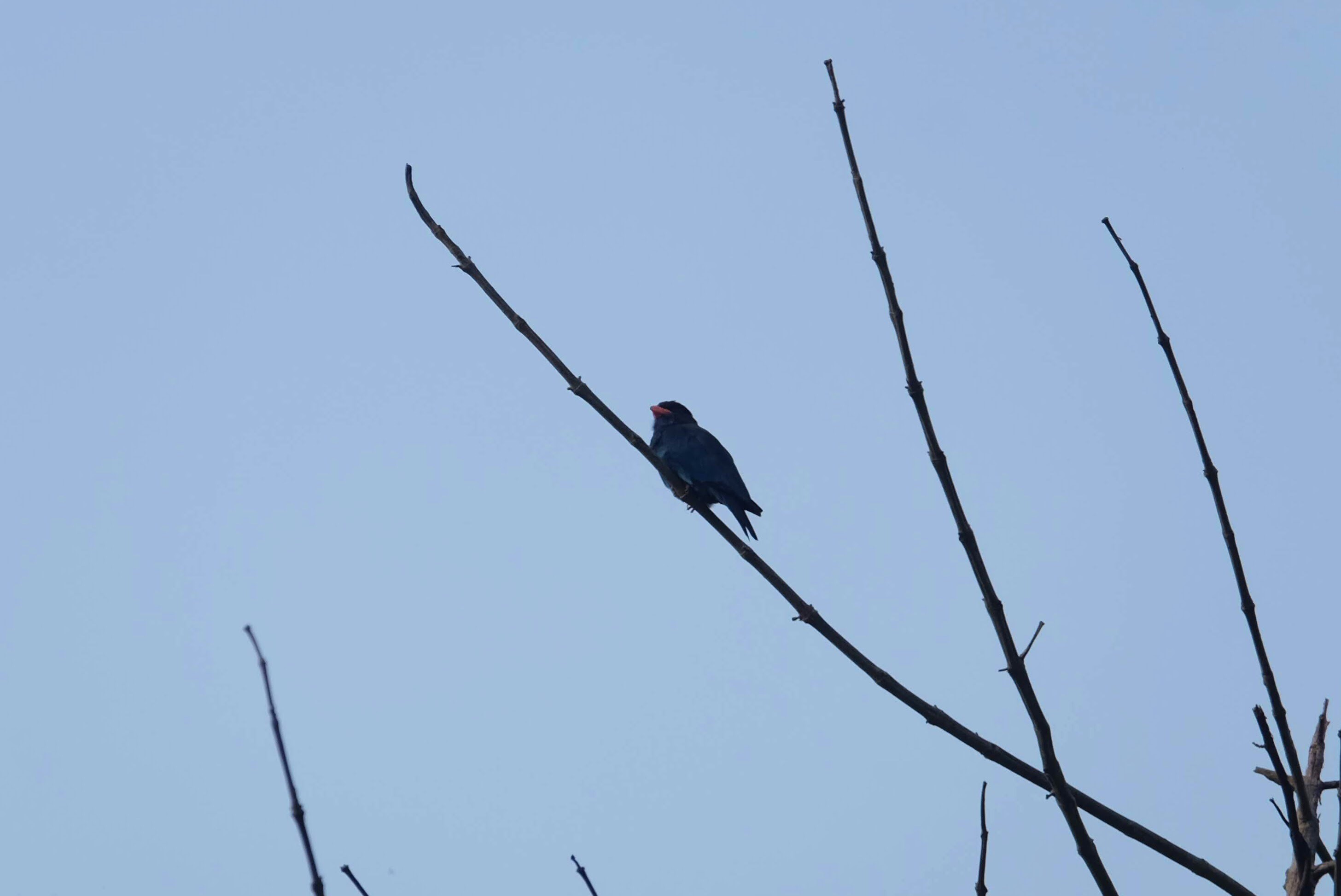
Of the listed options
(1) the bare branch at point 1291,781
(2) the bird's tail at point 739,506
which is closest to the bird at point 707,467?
(2) the bird's tail at point 739,506

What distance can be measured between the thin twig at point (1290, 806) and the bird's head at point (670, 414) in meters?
7.48

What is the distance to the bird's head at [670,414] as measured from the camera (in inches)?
404

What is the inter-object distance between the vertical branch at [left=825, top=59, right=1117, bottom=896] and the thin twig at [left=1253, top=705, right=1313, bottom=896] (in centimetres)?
39

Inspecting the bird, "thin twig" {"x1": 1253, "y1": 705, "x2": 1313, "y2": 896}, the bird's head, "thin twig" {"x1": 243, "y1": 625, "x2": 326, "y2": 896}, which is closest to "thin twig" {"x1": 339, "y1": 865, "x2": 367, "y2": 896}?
"thin twig" {"x1": 243, "y1": 625, "x2": 326, "y2": 896}

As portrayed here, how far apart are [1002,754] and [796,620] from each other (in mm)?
481

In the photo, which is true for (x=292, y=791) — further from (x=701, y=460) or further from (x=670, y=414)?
(x=670, y=414)

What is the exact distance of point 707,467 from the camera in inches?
331

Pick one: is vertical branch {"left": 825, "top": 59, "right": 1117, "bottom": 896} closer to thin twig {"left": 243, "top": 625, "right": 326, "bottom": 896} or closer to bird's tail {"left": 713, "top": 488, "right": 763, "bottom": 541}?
thin twig {"left": 243, "top": 625, "right": 326, "bottom": 896}

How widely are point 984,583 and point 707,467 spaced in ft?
19.9

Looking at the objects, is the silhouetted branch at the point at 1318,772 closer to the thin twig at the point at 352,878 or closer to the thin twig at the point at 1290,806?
the thin twig at the point at 1290,806

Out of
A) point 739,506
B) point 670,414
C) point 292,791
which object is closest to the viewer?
point 292,791

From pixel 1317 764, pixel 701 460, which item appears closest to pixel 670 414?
pixel 701 460

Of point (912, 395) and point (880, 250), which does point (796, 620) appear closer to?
point (912, 395)

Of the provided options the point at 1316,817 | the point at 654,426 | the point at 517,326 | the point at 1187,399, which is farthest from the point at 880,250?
the point at 654,426
